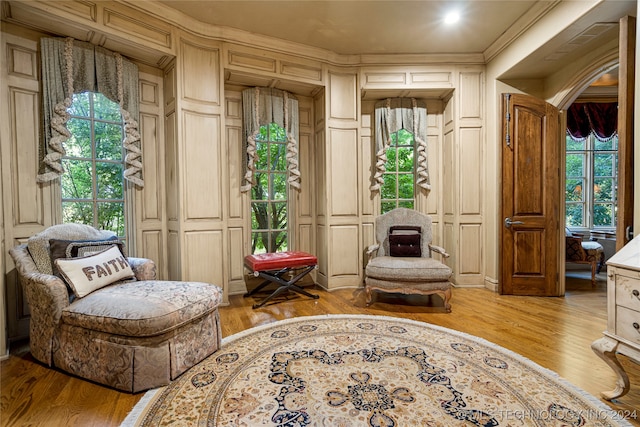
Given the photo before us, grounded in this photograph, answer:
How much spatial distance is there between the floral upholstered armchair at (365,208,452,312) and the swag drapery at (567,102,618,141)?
369cm

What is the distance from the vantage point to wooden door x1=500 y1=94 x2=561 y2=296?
146 inches

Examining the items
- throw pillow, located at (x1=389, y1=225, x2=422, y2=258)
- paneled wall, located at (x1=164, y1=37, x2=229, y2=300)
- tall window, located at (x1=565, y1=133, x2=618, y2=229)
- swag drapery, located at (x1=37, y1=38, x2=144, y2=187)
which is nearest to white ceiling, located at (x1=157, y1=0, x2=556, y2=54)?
paneled wall, located at (x1=164, y1=37, x2=229, y2=300)

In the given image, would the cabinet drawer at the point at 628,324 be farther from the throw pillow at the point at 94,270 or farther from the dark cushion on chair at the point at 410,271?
the throw pillow at the point at 94,270

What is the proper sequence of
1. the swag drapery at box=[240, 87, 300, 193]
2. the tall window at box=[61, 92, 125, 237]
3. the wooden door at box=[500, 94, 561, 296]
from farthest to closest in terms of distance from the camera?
the swag drapery at box=[240, 87, 300, 193], the wooden door at box=[500, 94, 561, 296], the tall window at box=[61, 92, 125, 237]

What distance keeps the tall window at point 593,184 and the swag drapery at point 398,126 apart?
3.13 meters

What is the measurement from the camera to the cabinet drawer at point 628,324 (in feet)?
5.20

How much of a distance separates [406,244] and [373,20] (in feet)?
8.24

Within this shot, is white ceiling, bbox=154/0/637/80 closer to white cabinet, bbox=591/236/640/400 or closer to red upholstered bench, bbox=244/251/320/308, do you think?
white cabinet, bbox=591/236/640/400

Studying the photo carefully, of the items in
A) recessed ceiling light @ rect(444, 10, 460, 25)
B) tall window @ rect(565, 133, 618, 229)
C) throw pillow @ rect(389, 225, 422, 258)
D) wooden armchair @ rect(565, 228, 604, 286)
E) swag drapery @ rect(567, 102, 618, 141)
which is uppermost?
recessed ceiling light @ rect(444, 10, 460, 25)

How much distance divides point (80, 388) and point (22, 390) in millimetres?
323

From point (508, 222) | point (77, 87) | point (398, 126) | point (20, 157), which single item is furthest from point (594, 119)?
point (20, 157)

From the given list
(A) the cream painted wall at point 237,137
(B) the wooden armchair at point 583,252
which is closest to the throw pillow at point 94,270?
(A) the cream painted wall at point 237,137

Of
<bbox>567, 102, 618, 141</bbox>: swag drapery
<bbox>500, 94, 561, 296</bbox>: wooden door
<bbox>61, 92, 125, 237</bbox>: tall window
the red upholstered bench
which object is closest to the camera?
<bbox>61, 92, 125, 237</bbox>: tall window

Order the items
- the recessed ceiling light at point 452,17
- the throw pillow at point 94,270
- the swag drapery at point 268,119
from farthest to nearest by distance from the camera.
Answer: the swag drapery at point 268,119
the recessed ceiling light at point 452,17
the throw pillow at point 94,270
